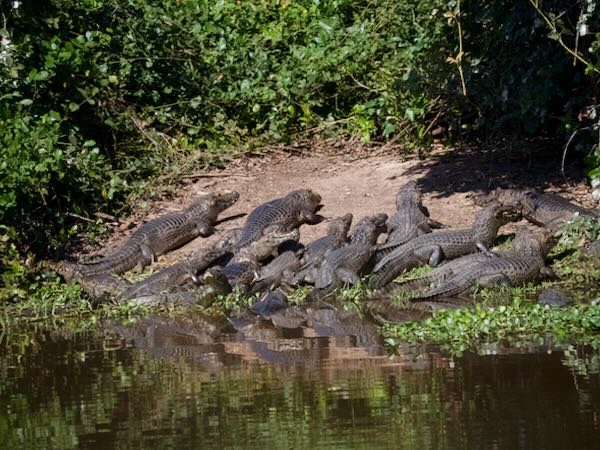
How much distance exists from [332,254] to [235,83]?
456cm

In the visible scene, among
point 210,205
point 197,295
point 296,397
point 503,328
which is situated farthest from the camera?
point 210,205

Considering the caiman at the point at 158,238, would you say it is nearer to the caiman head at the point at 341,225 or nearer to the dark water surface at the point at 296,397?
the caiman head at the point at 341,225

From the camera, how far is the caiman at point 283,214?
11.2 meters

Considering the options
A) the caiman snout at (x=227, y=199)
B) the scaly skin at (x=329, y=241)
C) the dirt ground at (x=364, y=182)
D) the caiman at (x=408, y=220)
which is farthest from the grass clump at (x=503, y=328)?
the caiman snout at (x=227, y=199)

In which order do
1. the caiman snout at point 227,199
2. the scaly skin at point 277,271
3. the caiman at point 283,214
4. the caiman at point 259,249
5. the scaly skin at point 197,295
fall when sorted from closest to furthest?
the scaly skin at point 197,295 → the scaly skin at point 277,271 → the caiman at point 259,249 → the caiman at point 283,214 → the caiman snout at point 227,199

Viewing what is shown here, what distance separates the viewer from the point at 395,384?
6.31 m

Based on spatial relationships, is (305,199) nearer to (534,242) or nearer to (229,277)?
(229,277)

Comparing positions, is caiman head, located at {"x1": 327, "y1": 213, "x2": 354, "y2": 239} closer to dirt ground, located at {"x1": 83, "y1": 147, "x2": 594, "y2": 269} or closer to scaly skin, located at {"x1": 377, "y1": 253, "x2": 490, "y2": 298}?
dirt ground, located at {"x1": 83, "y1": 147, "x2": 594, "y2": 269}

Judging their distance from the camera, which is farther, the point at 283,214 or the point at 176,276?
the point at 283,214

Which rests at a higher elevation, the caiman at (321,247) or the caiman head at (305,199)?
the caiman head at (305,199)

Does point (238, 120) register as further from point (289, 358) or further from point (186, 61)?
point (289, 358)

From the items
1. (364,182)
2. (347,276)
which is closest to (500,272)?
(347,276)

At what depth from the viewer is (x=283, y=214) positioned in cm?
1150

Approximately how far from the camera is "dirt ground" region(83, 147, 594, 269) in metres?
11.6
